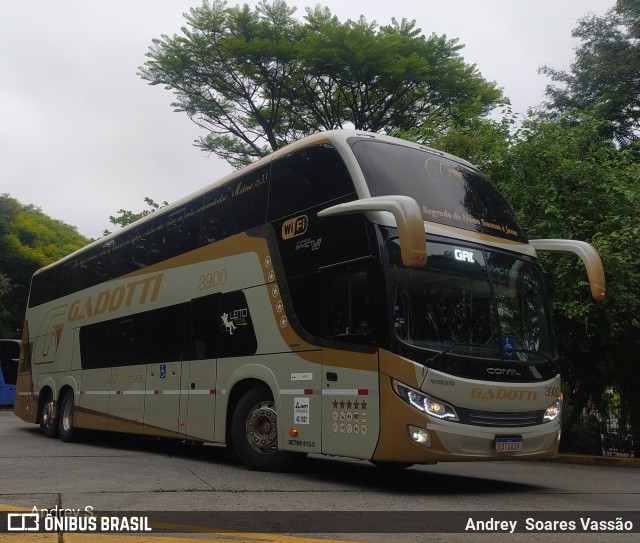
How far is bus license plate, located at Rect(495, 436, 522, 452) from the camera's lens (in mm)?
8078

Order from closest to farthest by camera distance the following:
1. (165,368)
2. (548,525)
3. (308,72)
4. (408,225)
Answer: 1. (548,525)
2. (408,225)
3. (165,368)
4. (308,72)

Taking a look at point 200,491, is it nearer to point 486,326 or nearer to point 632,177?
point 486,326

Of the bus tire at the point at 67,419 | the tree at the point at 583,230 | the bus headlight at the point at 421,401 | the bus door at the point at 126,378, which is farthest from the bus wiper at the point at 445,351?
the bus tire at the point at 67,419

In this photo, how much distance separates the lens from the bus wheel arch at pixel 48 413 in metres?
16.2

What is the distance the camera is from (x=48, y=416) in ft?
54.4

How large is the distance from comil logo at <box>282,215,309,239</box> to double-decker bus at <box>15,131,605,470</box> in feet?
0.07

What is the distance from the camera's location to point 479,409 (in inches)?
318

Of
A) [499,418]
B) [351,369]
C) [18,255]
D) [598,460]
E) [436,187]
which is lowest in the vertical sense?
[598,460]

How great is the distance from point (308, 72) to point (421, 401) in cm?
1707

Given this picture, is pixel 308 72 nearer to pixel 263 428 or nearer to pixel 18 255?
pixel 263 428

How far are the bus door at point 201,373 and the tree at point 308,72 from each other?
1252 centimetres

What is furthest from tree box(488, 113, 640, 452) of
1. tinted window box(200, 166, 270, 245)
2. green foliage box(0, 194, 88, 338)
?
green foliage box(0, 194, 88, 338)

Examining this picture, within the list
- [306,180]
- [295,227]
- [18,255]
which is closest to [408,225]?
[295,227]

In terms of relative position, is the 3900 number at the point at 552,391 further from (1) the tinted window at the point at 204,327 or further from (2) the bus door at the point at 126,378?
(2) the bus door at the point at 126,378
